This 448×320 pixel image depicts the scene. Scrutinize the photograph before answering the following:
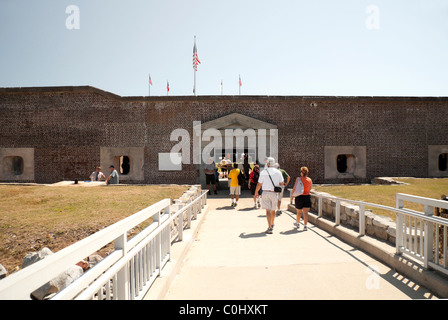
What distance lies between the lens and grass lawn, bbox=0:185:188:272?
6.10 m

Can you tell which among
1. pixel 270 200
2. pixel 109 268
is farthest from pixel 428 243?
pixel 109 268

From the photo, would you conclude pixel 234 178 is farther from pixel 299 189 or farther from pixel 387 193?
pixel 387 193

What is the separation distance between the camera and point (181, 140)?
1675 centimetres

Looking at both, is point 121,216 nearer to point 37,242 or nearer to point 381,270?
point 37,242

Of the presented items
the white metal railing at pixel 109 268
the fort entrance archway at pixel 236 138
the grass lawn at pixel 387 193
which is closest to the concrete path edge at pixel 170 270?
the white metal railing at pixel 109 268

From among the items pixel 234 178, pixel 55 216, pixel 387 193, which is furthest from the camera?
pixel 387 193

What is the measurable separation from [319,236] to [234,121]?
437 inches

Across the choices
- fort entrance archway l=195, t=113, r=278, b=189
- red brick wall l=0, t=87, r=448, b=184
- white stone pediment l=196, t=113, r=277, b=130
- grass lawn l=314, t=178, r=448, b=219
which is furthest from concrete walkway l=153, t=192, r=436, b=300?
red brick wall l=0, t=87, r=448, b=184

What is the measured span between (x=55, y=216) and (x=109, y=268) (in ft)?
21.1

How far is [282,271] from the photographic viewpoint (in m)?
3.96

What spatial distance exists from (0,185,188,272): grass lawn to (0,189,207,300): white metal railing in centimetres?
370

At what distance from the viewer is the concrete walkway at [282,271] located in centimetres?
328
